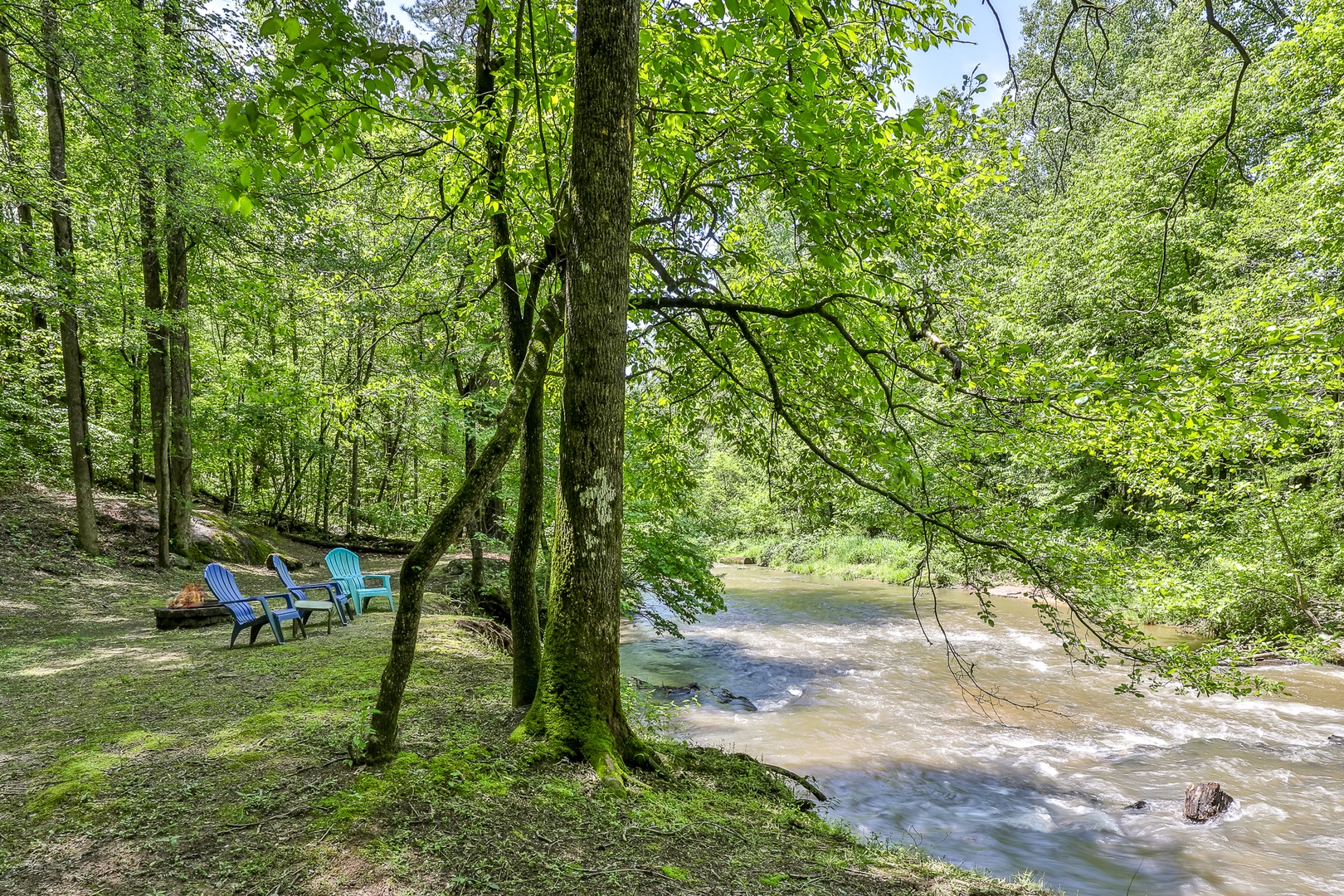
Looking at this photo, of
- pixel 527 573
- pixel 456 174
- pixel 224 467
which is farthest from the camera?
pixel 224 467

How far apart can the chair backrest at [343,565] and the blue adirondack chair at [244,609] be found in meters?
2.11

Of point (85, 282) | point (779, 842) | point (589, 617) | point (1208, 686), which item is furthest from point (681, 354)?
point (85, 282)

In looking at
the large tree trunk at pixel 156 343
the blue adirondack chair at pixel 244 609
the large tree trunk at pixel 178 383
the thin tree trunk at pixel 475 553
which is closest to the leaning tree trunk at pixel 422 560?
the blue adirondack chair at pixel 244 609

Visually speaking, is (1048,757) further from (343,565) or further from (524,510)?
(343,565)

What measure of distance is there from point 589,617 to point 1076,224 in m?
21.9

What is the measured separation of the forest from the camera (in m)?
3.02

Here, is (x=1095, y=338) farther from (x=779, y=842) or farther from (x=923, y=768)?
(x=779, y=842)

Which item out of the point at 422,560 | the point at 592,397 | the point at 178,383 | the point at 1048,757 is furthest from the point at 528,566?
the point at 178,383

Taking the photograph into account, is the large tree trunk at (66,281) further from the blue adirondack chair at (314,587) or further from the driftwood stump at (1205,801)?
the driftwood stump at (1205,801)

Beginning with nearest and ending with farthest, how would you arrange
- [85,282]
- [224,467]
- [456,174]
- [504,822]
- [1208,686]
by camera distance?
[504,822], [1208,686], [456,174], [85,282], [224,467]

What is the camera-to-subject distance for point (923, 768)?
24.0 feet

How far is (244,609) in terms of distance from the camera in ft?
22.3


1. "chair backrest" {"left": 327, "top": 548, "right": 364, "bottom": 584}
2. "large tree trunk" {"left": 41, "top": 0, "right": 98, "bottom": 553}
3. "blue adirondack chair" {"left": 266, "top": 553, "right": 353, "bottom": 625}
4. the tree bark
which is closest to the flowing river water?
"blue adirondack chair" {"left": 266, "top": 553, "right": 353, "bottom": 625}

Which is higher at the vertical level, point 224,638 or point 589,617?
point 589,617
